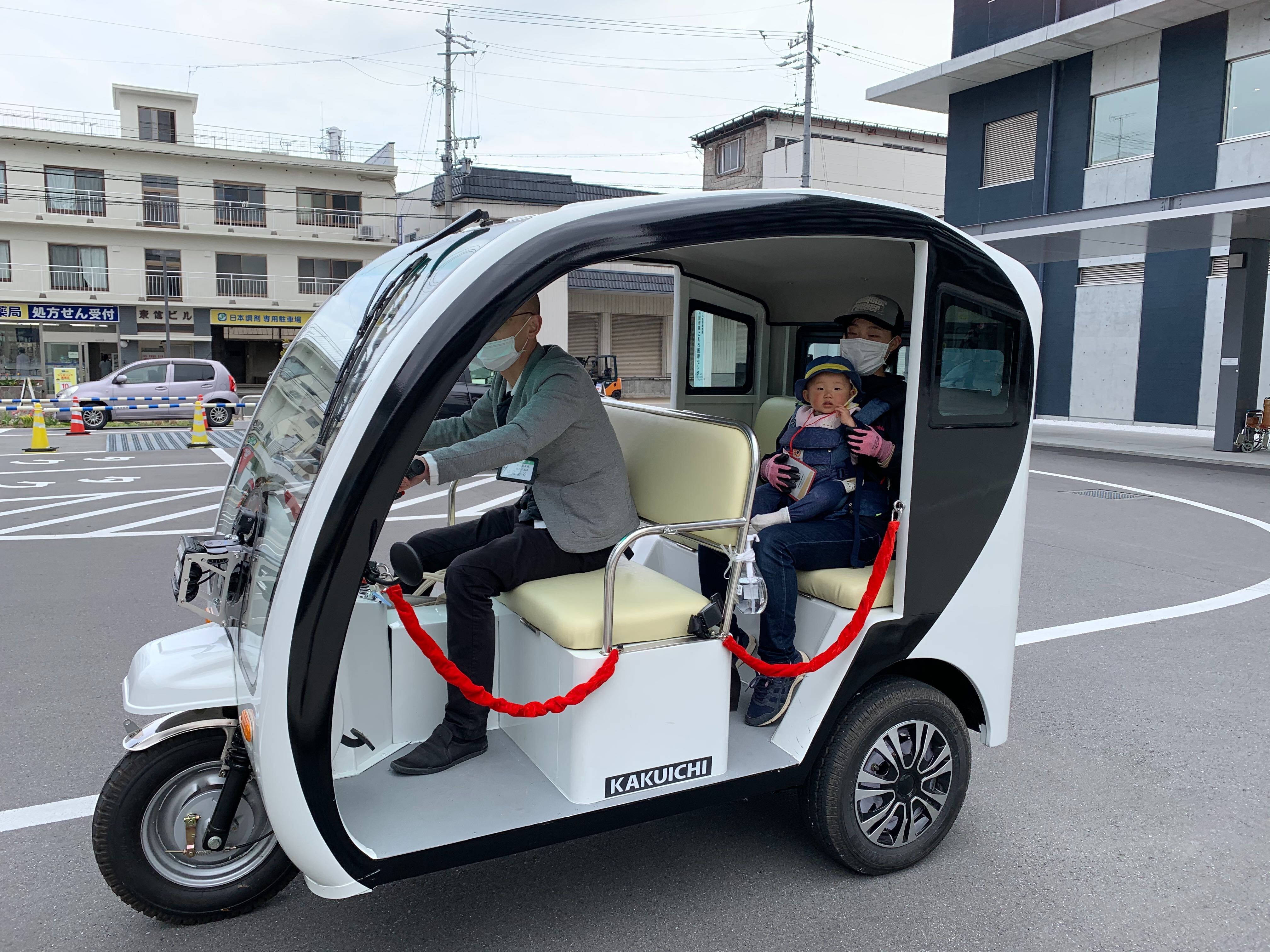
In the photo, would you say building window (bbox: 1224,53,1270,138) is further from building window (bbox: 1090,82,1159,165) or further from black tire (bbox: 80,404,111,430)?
black tire (bbox: 80,404,111,430)

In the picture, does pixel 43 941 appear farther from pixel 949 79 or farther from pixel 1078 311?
pixel 949 79

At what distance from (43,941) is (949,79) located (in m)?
26.9

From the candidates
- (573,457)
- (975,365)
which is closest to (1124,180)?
(975,365)

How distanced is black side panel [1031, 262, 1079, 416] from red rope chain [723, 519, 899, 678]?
2178 cm

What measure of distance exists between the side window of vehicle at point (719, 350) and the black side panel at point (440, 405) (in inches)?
64.0

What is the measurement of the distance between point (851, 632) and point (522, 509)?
1.26 m

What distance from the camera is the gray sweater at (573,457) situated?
9.70 ft

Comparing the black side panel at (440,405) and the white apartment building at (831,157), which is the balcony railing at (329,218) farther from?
the black side panel at (440,405)

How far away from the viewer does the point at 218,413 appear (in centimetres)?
2123

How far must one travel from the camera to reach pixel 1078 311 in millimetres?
22859

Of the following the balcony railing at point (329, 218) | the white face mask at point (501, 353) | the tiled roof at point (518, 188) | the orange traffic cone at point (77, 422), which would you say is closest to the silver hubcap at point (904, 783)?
the white face mask at point (501, 353)

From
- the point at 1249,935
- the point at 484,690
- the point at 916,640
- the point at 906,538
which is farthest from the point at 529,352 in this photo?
the point at 1249,935

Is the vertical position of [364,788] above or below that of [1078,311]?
below

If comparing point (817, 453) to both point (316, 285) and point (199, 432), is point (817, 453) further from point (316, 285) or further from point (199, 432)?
point (316, 285)
